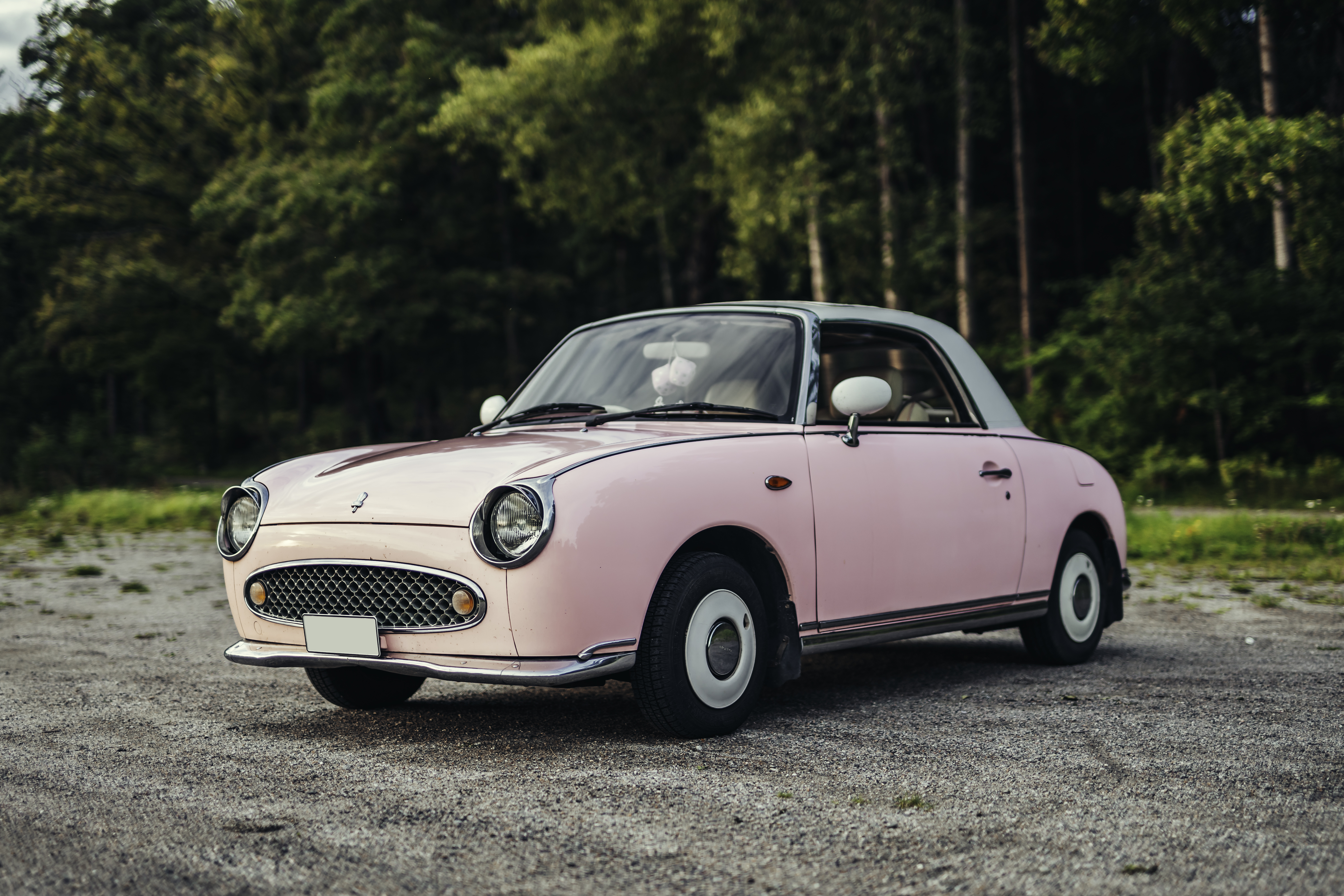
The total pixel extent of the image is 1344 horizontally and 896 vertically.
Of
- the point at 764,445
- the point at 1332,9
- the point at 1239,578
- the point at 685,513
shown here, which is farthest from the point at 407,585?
the point at 1332,9

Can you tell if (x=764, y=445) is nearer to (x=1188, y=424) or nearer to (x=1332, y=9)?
(x=1188, y=424)

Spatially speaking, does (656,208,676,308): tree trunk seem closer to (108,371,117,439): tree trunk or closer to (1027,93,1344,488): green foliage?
(1027,93,1344,488): green foliage

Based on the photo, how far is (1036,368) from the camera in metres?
25.4

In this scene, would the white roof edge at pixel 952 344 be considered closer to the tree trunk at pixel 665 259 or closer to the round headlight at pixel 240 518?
the round headlight at pixel 240 518

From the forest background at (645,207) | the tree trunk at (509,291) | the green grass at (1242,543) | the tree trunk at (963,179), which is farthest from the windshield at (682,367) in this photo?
the tree trunk at (509,291)

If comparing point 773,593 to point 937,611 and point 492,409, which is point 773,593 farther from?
point 492,409

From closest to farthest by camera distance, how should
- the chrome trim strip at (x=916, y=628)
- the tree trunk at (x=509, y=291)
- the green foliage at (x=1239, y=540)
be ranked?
the chrome trim strip at (x=916, y=628), the green foliage at (x=1239, y=540), the tree trunk at (x=509, y=291)

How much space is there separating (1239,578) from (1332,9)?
41.2 ft

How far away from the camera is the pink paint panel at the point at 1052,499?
21.1 ft

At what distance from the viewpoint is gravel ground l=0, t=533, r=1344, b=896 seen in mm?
3203

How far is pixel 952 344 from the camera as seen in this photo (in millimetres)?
6668

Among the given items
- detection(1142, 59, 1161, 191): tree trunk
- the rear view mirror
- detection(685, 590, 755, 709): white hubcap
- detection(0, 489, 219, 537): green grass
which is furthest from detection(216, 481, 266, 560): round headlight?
detection(1142, 59, 1161, 191): tree trunk

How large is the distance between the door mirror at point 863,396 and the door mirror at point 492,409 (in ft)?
5.62

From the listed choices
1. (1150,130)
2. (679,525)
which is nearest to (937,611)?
(679,525)
